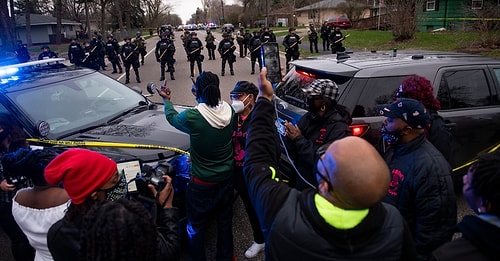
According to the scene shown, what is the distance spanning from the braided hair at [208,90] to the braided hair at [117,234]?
1.42 meters

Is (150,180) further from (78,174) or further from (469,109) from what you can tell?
(469,109)

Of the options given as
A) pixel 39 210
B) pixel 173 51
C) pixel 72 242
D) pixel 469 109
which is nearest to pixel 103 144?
pixel 39 210

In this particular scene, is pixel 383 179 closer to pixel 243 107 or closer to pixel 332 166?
pixel 332 166

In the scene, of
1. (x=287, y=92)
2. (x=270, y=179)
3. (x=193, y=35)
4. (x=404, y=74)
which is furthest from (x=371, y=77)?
(x=193, y=35)

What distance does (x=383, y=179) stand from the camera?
4.39 ft

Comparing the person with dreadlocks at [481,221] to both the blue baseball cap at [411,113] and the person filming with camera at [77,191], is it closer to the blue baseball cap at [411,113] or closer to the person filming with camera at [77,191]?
the blue baseball cap at [411,113]

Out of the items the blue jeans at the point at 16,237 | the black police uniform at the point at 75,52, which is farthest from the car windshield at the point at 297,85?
the black police uniform at the point at 75,52

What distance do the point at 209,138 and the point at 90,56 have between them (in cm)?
1695

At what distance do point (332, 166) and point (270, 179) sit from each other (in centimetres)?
45

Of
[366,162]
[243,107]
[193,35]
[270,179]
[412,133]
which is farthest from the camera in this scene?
[193,35]

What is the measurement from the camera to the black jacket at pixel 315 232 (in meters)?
1.35

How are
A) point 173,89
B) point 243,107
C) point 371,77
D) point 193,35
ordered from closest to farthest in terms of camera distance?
point 243,107
point 371,77
point 173,89
point 193,35

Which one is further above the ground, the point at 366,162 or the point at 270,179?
the point at 366,162

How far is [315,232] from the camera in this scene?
1.37m
